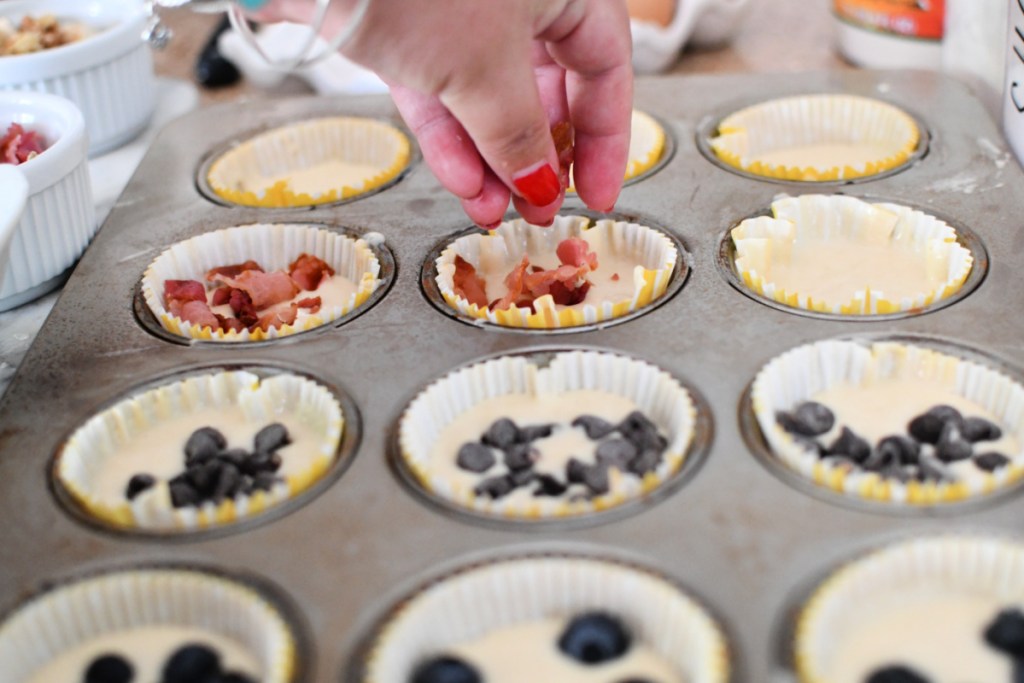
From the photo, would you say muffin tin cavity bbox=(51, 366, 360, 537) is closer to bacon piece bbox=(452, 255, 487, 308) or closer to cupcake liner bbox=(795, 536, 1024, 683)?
bacon piece bbox=(452, 255, 487, 308)

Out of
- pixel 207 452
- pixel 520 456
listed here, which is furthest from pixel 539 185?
pixel 207 452

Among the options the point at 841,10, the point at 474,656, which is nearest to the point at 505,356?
the point at 474,656

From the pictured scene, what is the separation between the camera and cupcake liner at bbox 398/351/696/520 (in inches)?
53.5

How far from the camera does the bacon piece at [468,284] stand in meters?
1.83

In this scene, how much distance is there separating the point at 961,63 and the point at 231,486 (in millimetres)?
1811

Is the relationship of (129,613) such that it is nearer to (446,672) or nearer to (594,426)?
(446,672)

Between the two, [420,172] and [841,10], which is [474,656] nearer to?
[420,172]

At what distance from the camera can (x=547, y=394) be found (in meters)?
1.63

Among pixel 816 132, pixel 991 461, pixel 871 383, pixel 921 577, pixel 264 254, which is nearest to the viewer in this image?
pixel 921 577

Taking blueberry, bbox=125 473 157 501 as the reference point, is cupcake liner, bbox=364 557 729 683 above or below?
above

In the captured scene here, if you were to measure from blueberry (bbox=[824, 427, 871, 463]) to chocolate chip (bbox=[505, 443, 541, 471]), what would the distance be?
0.39m

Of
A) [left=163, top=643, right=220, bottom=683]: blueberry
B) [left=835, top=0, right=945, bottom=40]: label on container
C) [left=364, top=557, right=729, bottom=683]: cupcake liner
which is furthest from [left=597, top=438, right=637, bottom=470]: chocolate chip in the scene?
[left=835, top=0, right=945, bottom=40]: label on container

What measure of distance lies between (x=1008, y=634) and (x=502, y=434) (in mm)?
674

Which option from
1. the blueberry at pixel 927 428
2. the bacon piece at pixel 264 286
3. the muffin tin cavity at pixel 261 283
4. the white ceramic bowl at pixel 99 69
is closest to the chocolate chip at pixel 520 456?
the muffin tin cavity at pixel 261 283
